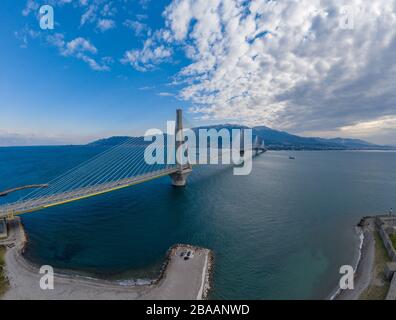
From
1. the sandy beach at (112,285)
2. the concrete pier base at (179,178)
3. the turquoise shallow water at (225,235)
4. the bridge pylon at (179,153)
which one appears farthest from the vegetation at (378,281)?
the bridge pylon at (179,153)

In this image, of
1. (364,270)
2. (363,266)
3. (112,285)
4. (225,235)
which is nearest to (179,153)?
(225,235)

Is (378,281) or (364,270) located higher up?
(378,281)

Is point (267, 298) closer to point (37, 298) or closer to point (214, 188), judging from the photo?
point (37, 298)

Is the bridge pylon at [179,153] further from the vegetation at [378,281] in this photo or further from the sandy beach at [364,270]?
the vegetation at [378,281]

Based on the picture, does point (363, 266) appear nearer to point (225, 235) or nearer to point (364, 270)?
point (364, 270)

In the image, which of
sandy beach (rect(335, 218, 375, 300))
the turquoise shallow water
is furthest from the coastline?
the turquoise shallow water
